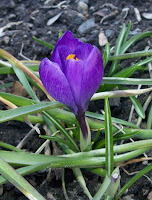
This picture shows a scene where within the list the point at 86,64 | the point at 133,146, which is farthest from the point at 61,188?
the point at 86,64

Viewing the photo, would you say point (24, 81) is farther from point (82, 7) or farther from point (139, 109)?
point (82, 7)

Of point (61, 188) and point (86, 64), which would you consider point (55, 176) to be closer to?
point (61, 188)

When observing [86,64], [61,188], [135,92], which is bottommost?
[61,188]

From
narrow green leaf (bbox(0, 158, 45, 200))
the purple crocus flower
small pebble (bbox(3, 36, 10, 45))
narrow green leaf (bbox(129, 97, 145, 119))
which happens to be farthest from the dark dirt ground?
the purple crocus flower

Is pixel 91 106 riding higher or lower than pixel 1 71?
lower

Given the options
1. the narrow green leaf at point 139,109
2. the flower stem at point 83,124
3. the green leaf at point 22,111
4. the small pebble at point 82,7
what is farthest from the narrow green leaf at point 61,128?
the small pebble at point 82,7

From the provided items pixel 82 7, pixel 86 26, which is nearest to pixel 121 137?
pixel 86 26

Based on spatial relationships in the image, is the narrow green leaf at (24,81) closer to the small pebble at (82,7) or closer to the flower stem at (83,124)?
the flower stem at (83,124)
